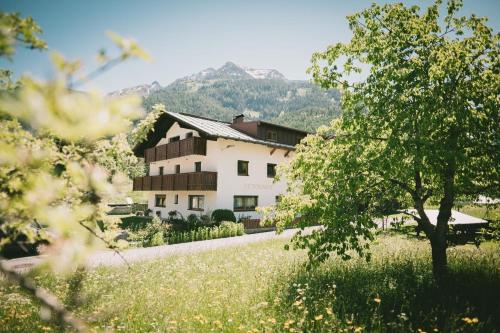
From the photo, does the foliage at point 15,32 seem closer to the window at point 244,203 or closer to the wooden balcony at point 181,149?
the wooden balcony at point 181,149

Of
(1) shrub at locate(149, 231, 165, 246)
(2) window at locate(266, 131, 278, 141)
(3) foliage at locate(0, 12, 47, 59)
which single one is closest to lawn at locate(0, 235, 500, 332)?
(3) foliage at locate(0, 12, 47, 59)

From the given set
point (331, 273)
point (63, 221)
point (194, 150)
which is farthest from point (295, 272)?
point (194, 150)

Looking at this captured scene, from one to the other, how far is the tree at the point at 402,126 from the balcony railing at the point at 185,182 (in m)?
17.3

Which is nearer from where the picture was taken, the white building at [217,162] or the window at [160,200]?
the white building at [217,162]

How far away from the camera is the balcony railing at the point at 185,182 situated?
2505 cm

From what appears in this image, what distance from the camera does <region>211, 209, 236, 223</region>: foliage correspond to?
23.6m

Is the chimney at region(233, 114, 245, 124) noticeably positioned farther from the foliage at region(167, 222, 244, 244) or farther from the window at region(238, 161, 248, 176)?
the foliage at region(167, 222, 244, 244)

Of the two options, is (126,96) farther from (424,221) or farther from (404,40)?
(424,221)

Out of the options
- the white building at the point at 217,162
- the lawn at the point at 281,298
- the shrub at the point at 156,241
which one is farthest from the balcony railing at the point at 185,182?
the lawn at the point at 281,298

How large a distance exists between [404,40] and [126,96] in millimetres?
7702

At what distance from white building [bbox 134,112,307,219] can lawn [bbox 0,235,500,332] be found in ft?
50.2

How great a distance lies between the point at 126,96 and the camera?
136 cm

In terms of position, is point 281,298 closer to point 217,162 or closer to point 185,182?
point 217,162

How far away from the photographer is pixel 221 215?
2366 centimetres
